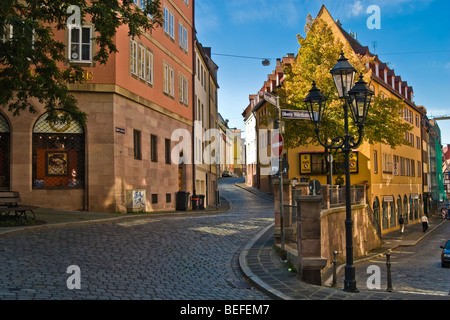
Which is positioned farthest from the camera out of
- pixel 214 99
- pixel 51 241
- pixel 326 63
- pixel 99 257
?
pixel 214 99

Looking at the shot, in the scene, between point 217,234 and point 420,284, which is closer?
point 217,234

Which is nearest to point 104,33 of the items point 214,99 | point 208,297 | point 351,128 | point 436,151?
point 208,297

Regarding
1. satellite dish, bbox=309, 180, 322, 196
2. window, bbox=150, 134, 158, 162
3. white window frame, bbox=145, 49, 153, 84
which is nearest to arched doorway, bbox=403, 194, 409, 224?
window, bbox=150, 134, 158, 162

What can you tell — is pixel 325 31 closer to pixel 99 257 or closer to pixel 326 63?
pixel 326 63

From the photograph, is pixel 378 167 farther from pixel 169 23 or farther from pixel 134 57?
pixel 134 57

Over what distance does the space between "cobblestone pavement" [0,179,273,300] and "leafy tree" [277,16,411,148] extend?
14.3 metres

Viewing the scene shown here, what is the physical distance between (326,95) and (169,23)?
34.5ft

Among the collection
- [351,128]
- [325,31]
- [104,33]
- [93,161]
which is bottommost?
[93,161]

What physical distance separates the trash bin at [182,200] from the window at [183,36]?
394 inches

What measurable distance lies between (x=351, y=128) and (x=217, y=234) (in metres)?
14.9

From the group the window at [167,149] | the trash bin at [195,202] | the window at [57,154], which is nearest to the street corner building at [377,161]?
the trash bin at [195,202]

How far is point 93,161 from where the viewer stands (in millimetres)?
21734

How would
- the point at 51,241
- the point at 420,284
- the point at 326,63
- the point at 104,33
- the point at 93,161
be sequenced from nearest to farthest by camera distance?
the point at 51,241, the point at 104,33, the point at 420,284, the point at 93,161, the point at 326,63

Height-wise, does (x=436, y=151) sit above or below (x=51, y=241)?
above
